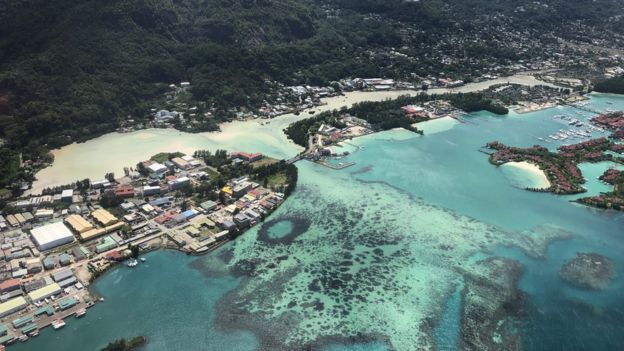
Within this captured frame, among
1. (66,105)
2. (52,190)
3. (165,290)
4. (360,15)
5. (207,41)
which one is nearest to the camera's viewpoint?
(165,290)

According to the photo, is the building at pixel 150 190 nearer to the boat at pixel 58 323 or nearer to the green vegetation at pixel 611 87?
the boat at pixel 58 323

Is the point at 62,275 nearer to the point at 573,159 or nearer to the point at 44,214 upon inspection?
the point at 44,214

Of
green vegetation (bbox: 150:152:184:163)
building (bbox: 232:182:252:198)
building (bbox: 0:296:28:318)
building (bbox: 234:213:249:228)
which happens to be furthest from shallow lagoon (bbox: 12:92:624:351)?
green vegetation (bbox: 150:152:184:163)

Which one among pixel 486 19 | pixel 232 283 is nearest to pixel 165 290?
pixel 232 283

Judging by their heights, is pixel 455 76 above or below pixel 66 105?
below

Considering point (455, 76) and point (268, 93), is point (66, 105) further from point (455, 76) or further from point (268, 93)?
point (455, 76)

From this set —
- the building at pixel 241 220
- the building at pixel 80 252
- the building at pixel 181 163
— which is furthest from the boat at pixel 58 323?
the building at pixel 181 163

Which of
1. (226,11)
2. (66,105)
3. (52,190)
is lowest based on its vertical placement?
(52,190)
